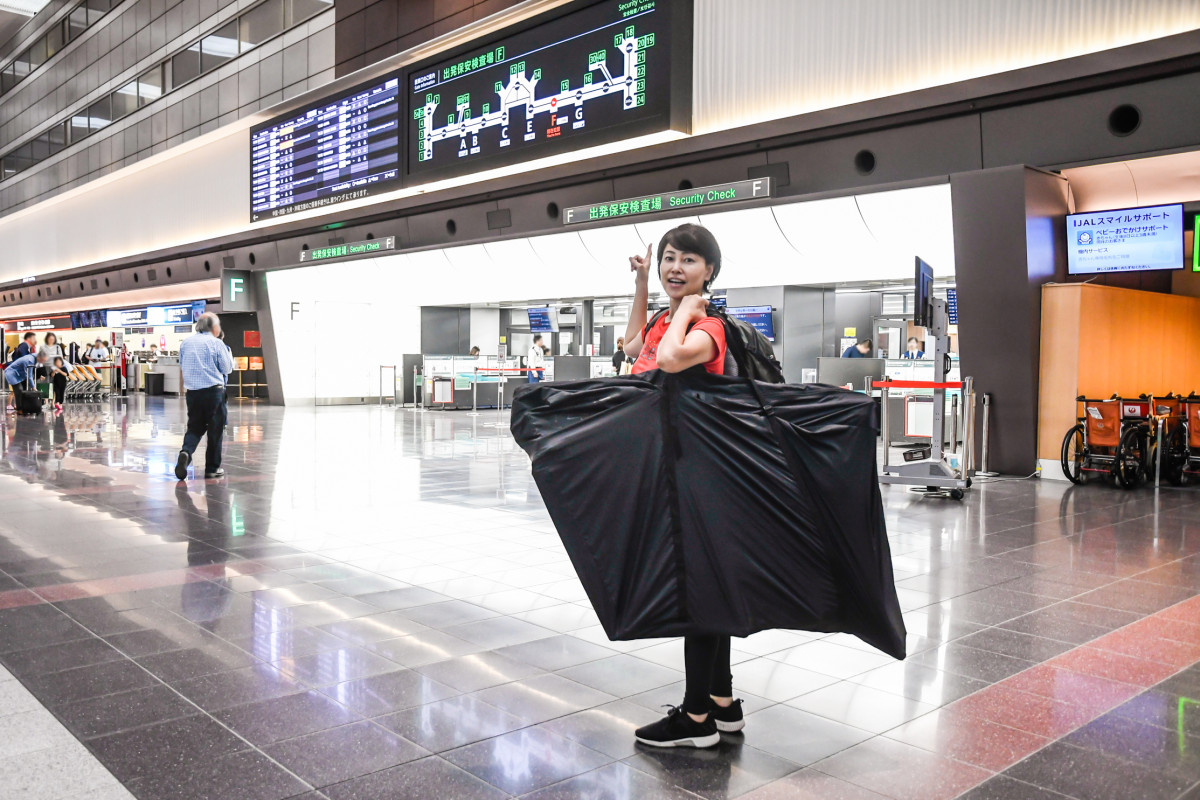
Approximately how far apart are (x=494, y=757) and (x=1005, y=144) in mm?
8988

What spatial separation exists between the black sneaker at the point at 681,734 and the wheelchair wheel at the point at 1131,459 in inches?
320

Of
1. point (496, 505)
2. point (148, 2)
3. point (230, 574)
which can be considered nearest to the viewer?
point (230, 574)

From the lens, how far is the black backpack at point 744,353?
2.97 m

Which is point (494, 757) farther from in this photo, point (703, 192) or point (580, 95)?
point (580, 95)

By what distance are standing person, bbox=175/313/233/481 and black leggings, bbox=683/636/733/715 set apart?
757 cm

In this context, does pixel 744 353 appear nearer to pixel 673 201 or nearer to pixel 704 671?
pixel 704 671

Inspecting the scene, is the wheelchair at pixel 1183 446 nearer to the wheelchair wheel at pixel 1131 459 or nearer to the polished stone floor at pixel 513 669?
the wheelchair wheel at pixel 1131 459

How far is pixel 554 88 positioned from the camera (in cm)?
1351

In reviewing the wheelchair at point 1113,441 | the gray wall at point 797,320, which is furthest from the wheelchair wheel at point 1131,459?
the gray wall at point 797,320

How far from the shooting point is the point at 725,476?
2.86 meters

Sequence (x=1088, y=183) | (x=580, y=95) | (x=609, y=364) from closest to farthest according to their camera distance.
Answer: (x=1088, y=183), (x=580, y=95), (x=609, y=364)

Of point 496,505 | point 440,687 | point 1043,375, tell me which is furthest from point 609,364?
point 440,687

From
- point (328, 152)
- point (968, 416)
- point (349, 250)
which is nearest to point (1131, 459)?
point (968, 416)

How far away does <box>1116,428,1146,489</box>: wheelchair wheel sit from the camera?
9.42 metres
